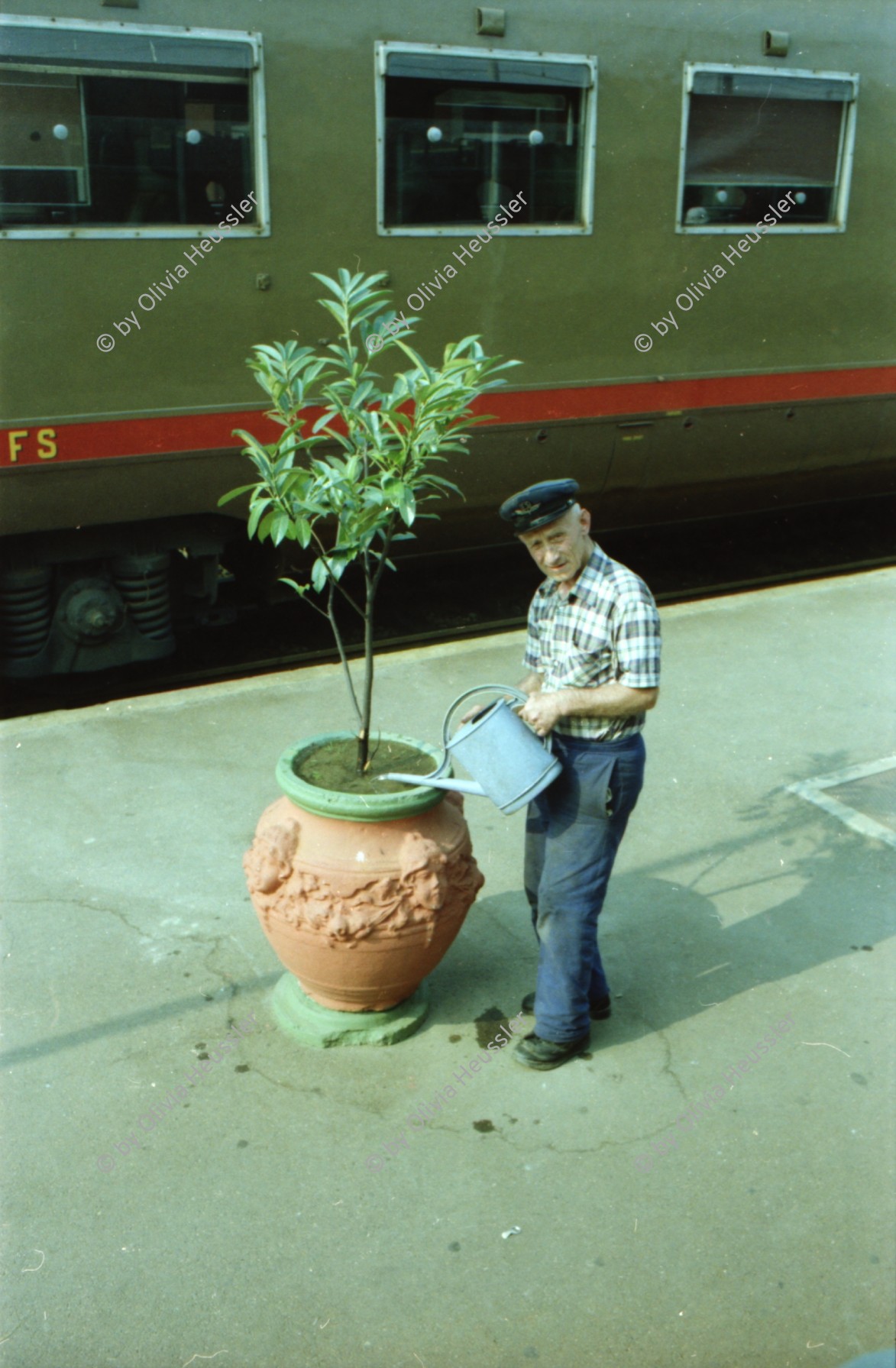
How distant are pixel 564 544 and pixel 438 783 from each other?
74cm

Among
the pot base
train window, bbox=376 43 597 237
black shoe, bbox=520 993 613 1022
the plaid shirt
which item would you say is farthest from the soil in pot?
train window, bbox=376 43 597 237

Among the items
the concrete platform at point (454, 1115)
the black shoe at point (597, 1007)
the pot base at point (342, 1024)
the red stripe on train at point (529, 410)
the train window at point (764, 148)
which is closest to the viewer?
the concrete platform at point (454, 1115)

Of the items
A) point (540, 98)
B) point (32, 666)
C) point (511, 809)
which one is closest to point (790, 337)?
point (540, 98)

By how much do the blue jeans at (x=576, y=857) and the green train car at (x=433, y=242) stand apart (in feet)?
11.0

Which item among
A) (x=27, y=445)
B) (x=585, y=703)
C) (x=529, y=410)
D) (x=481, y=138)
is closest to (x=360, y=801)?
(x=585, y=703)

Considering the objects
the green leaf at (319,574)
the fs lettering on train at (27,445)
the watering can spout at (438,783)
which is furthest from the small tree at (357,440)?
the fs lettering on train at (27,445)

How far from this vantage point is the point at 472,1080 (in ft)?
12.1

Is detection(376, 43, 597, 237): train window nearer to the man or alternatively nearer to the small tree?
the small tree

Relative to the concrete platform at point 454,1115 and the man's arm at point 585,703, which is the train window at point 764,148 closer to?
the concrete platform at point 454,1115

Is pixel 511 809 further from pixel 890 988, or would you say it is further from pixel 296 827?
pixel 890 988

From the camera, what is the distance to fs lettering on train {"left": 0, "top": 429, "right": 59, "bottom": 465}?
5738 millimetres

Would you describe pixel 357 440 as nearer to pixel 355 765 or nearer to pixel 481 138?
pixel 355 765

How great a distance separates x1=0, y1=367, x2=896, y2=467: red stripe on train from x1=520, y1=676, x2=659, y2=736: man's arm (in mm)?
3329

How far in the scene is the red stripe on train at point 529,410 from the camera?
5.86 meters
